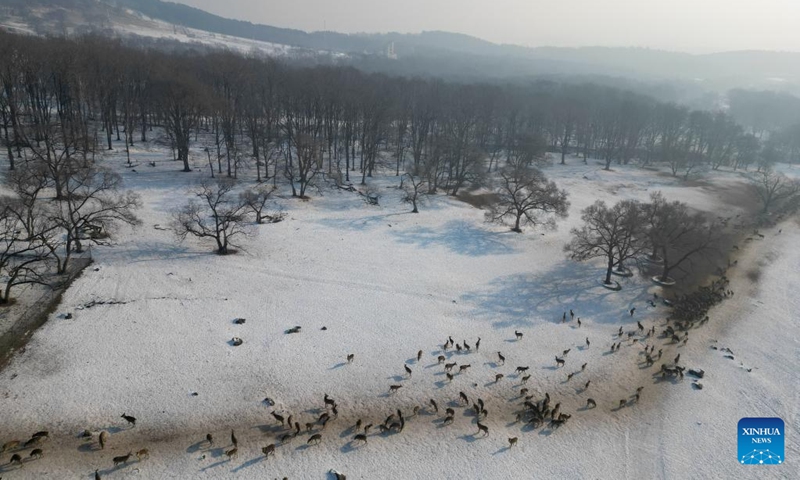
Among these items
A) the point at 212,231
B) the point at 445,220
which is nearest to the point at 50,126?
the point at 212,231

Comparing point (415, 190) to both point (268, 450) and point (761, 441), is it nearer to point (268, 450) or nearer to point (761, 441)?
point (268, 450)

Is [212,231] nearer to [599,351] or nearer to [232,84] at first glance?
[599,351]

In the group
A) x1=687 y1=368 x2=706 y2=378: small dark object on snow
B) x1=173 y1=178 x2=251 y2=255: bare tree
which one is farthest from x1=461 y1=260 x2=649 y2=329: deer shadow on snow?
x1=173 y1=178 x2=251 y2=255: bare tree

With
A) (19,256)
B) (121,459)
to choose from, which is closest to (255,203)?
(19,256)

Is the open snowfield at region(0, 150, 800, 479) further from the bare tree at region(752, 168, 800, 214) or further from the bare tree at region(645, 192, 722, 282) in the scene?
the bare tree at region(752, 168, 800, 214)

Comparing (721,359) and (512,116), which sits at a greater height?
(512,116)

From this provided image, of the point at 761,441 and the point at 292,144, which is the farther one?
the point at 292,144
